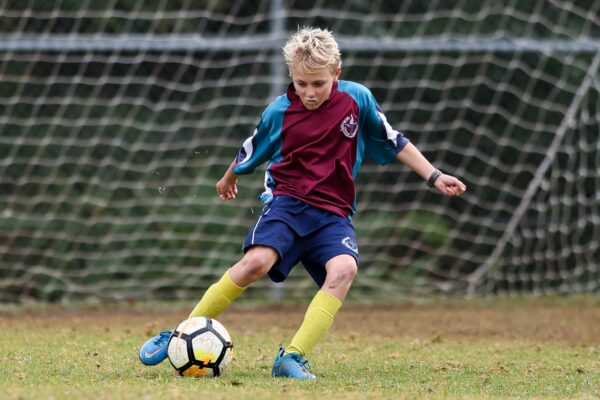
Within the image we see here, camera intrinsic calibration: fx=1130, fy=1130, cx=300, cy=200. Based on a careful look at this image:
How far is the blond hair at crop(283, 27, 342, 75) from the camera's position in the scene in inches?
182

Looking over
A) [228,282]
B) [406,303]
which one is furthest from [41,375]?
[406,303]

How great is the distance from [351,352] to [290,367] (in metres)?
1.30

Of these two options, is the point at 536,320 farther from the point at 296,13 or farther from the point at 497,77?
the point at 296,13

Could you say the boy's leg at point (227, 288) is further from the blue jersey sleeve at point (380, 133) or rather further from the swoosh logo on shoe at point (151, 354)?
the blue jersey sleeve at point (380, 133)

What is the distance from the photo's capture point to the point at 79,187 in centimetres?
890

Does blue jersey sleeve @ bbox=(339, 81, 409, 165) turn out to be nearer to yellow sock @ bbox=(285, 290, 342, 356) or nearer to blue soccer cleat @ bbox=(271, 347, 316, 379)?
yellow sock @ bbox=(285, 290, 342, 356)

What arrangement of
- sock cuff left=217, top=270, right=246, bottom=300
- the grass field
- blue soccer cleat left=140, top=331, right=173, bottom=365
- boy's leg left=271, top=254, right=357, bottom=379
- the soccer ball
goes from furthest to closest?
sock cuff left=217, top=270, right=246, bottom=300 → blue soccer cleat left=140, top=331, right=173, bottom=365 → boy's leg left=271, top=254, right=357, bottom=379 → the soccer ball → the grass field

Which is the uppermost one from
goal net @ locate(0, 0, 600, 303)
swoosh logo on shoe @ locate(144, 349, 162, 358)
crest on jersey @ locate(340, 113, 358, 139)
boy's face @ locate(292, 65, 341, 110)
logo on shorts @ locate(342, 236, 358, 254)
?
boy's face @ locate(292, 65, 341, 110)

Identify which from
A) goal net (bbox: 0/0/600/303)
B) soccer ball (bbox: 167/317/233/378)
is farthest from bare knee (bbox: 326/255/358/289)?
goal net (bbox: 0/0/600/303)

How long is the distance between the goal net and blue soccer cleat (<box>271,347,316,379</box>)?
4526mm

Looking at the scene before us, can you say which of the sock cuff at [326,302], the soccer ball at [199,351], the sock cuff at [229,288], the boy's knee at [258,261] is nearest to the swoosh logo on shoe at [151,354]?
the soccer ball at [199,351]

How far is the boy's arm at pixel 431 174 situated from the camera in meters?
4.77

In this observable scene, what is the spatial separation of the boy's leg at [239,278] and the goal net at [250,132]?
13.8 feet

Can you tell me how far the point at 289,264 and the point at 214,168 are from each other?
175 inches
